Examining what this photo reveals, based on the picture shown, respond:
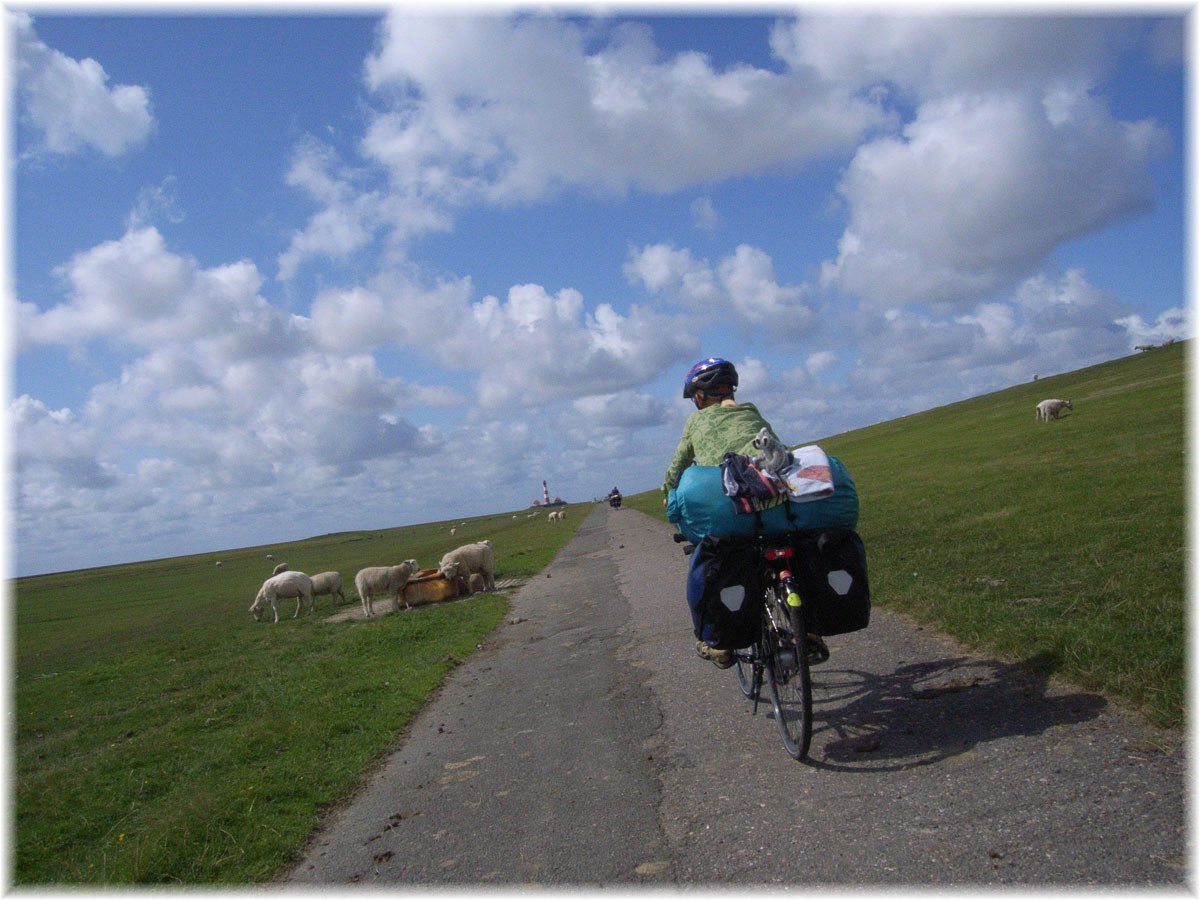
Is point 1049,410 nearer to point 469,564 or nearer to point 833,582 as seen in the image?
point 469,564

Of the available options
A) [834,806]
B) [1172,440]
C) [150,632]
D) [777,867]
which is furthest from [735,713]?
[150,632]

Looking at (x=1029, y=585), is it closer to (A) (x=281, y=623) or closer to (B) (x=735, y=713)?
(B) (x=735, y=713)

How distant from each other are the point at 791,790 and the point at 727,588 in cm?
137

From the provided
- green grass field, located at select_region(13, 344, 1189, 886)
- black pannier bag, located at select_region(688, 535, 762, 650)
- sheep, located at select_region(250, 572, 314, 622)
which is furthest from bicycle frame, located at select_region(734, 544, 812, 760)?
sheep, located at select_region(250, 572, 314, 622)

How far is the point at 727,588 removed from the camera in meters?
5.68

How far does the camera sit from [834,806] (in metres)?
4.62

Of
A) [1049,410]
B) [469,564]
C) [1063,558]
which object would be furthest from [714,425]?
[1049,410]

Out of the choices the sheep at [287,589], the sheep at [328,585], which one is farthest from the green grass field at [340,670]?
the sheep at [328,585]

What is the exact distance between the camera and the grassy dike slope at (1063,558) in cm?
616

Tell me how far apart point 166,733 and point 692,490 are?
28.9 feet

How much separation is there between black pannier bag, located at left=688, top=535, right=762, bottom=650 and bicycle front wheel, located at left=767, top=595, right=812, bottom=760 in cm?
23

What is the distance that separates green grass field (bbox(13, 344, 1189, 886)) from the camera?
19.9 ft

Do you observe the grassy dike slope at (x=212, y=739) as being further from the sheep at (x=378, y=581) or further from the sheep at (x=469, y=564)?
the sheep at (x=469, y=564)

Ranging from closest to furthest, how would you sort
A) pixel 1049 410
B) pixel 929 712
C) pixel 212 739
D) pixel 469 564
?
pixel 929 712, pixel 212 739, pixel 469 564, pixel 1049 410
